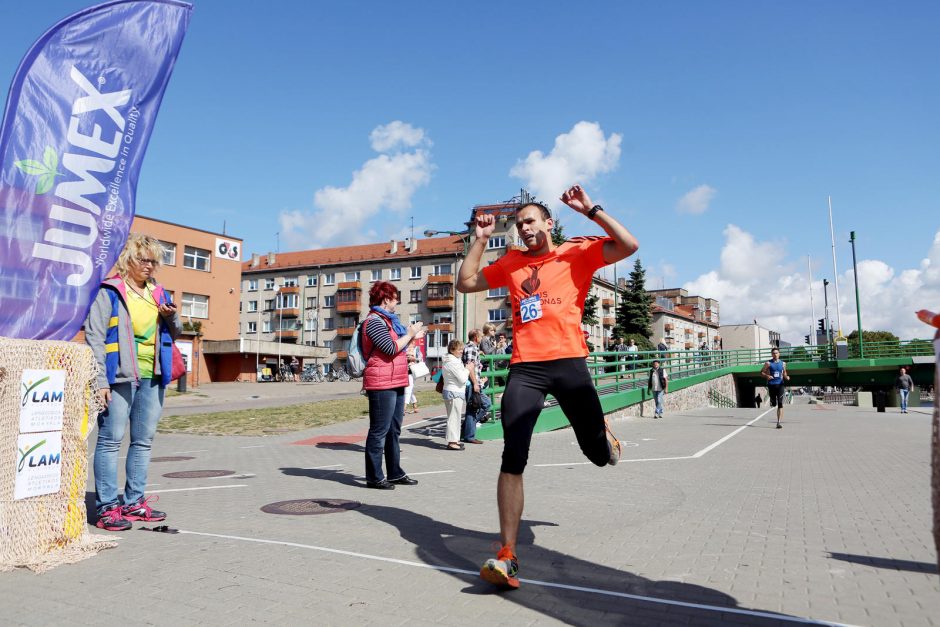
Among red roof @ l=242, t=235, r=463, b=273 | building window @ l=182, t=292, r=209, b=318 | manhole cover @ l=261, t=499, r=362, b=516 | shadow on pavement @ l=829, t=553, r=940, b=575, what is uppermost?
red roof @ l=242, t=235, r=463, b=273

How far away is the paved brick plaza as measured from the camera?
309 centimetres

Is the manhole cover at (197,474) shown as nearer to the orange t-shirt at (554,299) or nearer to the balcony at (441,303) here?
the orange t-shirt at (554,299)

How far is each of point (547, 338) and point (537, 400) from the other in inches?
14.5

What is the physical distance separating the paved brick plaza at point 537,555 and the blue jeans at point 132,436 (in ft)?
1.44

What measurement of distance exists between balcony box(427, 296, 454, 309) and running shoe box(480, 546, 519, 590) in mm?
70728

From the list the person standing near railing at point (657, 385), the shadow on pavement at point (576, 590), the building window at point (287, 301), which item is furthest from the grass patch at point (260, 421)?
the building window at point (287, 301)

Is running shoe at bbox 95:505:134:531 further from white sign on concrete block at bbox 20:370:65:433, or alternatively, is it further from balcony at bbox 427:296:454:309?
balcony at bbox 427:296:454:309

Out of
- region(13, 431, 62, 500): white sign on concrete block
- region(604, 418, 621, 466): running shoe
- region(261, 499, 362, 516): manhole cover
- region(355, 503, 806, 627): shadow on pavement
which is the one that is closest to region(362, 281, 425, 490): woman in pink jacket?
region(261, 499, 362, 516): manhole cover

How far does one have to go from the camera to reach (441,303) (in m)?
74.9

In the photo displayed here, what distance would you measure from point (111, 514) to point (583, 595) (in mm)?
3474

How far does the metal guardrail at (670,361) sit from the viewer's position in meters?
12.9

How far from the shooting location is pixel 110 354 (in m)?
4.65

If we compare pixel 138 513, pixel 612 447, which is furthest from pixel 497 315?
pixel 612 447

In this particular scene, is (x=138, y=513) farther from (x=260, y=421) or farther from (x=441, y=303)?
(x=441, y=303)
